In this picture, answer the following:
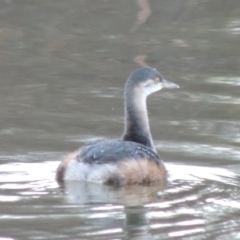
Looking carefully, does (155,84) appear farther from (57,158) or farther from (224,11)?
(224,11)

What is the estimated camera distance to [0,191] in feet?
26.5

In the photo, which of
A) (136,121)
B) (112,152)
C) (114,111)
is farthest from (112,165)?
(114,111)

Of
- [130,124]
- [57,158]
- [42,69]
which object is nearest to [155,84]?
[130,124]

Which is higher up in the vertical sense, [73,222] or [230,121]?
[230,121]

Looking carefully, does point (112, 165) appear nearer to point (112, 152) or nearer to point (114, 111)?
point (112, 152)

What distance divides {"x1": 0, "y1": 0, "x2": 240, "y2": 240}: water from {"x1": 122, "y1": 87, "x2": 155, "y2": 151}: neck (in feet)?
1.13

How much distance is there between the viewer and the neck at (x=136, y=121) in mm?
9375

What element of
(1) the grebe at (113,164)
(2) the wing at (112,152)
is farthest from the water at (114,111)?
(2) the wing at (112,152)

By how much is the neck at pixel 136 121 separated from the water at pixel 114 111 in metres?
0.35

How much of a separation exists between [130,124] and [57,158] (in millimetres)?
750

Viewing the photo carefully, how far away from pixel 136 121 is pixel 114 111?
1.98 m

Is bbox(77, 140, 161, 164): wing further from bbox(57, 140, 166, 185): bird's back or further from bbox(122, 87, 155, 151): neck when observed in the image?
bbox(122, 87, 155, 151): neck

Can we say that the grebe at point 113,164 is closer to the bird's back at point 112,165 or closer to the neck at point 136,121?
the bird's back at point 112,165

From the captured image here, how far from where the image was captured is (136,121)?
9.41 m
